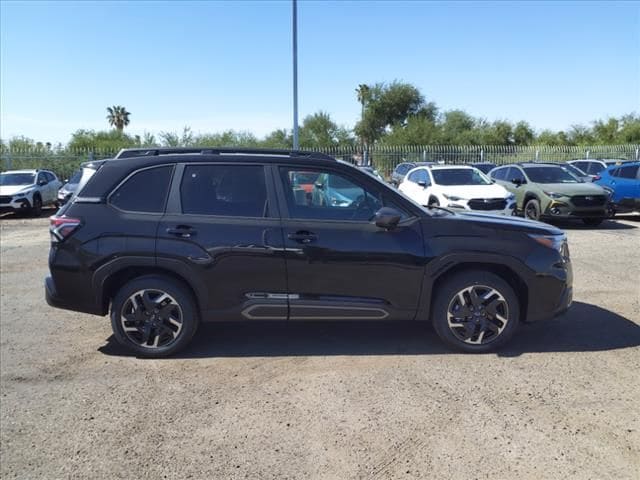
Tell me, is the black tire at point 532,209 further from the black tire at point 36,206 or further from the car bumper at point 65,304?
the black tire at point 36,206

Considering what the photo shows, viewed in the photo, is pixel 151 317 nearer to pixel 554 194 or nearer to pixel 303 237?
pixel 303 237

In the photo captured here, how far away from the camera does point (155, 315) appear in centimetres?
472

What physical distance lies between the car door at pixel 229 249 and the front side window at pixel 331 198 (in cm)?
20

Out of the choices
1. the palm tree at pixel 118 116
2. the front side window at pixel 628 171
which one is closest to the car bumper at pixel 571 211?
the front side window at pixel 628 171

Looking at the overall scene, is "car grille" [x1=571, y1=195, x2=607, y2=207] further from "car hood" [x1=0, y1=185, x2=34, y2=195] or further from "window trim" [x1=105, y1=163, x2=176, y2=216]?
"car hood" [x1=0, y1=185, x2=34, y2=195]

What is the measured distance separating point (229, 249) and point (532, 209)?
11.6 metres

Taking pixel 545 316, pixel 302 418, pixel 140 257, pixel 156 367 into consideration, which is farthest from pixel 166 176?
pixel 545 316

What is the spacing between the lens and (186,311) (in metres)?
4.68

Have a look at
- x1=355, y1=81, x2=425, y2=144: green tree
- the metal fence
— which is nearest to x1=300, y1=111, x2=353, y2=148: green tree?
x1=355, y1=81, x2=425, y2=144: green tree

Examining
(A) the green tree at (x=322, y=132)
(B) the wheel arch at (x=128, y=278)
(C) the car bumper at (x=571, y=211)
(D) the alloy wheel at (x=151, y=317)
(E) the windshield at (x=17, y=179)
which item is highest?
(A) the green tree at (x=322, y=132)

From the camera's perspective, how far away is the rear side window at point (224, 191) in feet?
15.5

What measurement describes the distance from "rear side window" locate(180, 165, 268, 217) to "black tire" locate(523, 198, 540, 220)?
11.0 metres

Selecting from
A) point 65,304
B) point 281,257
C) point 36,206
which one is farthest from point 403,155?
point 65,304

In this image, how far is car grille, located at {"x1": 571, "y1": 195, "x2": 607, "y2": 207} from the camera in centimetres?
1322
